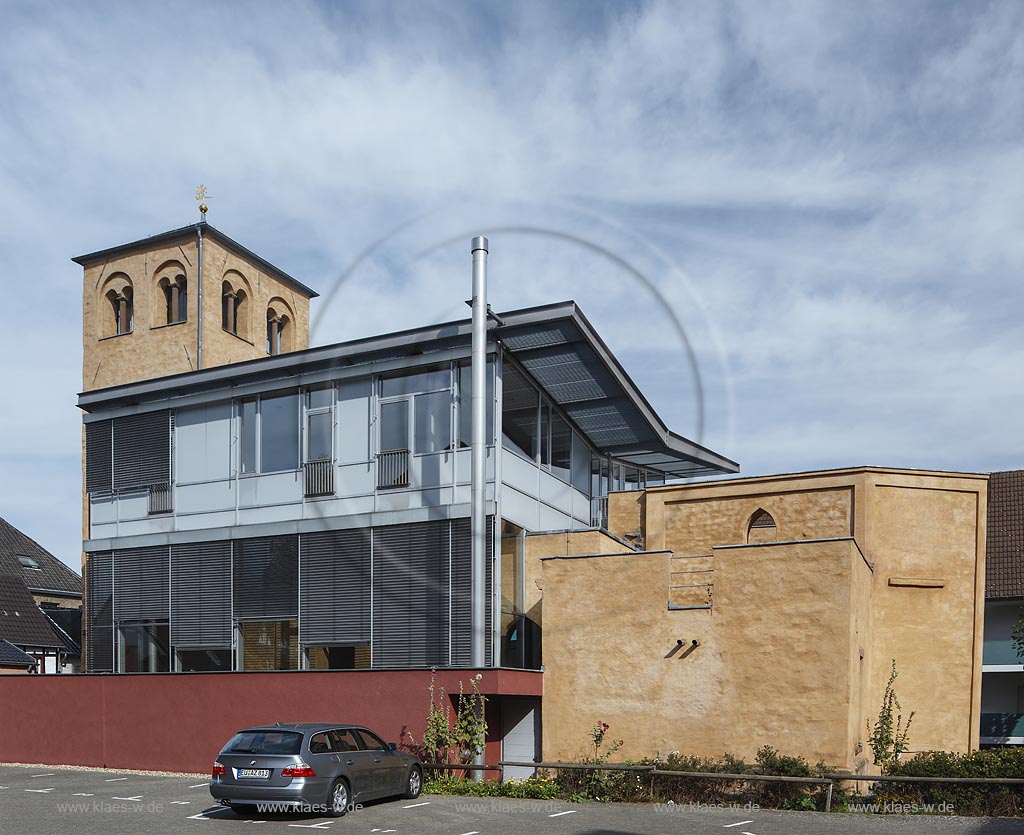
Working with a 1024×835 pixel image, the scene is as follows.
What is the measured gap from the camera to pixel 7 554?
51.2 metres

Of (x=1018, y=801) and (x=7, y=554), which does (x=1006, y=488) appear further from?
(x=7, y=554)

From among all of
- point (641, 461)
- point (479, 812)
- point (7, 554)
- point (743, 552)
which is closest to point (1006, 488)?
point (641, 461)

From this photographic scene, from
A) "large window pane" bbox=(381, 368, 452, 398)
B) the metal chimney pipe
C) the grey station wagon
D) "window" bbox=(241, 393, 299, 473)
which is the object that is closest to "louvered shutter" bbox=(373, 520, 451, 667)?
the metal chimney pipe

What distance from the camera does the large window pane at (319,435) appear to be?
25797mm

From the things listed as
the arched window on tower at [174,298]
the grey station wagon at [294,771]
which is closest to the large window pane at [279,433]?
the grey station wagon at [294,771]

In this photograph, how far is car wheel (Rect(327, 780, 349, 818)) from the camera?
55.9 ft

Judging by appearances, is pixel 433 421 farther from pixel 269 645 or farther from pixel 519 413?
pixel 269 645

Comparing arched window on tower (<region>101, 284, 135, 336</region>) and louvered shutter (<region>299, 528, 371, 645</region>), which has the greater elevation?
arched window on tower (<region>101, 284, 135, 336</region>)

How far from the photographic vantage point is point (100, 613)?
92.8ft

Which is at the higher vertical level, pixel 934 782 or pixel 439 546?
pixel 439 546

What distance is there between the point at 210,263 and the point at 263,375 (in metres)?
11.4

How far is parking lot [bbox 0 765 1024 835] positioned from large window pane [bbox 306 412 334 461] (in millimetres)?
7903

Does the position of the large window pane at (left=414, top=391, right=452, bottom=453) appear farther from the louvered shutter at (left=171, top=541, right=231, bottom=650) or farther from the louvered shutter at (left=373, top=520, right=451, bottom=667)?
the louvered shutter at (left=171, top=541, right=231, bottom=650)

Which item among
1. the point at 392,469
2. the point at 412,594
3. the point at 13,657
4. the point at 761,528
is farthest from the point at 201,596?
the point at 13,657
